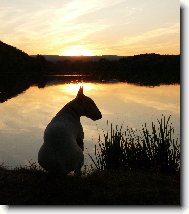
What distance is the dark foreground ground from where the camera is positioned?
5051mm

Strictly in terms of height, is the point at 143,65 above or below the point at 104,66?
above

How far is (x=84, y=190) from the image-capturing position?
5.20 m

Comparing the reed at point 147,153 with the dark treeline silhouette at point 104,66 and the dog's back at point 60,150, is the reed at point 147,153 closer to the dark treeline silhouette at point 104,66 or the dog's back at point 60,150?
the dark treeline silhouette at point 104,66

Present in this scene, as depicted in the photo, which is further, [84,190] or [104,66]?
[104,66]

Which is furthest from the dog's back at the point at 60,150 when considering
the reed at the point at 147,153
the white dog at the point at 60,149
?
the reed at the point at 147,153

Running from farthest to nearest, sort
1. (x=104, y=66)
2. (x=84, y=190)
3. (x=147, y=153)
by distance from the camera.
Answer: (x=104, y=66) < (x=147, y=153) < (x=84, y=190)

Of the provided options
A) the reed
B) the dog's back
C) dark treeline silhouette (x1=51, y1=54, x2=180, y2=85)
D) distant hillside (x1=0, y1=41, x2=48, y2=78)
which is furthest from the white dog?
distant hillside (x1=0, y1=41, x2=48, y2=78)

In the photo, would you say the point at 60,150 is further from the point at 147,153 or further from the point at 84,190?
the point at 147,153

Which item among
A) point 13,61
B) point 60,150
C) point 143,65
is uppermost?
point 13,61

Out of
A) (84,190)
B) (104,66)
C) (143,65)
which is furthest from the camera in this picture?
(143,65)

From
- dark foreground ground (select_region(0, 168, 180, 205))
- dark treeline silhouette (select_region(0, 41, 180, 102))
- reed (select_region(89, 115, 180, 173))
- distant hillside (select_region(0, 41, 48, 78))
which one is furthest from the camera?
distant hillside (select_region(0, 41, 48, 78))

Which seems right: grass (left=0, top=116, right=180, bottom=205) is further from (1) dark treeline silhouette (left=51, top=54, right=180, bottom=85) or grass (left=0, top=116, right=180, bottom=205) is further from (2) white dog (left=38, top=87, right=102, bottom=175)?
(1) dark treeline silhouette (left=51, top=54, right=180, bottom=85)

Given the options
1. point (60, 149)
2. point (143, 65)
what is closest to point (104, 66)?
point (143, 65)

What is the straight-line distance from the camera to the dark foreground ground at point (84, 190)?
5051mm
